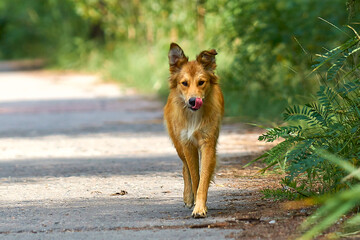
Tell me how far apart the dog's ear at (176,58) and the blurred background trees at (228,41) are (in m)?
0.93

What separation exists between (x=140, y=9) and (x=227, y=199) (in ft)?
66.8

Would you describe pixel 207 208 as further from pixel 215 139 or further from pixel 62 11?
pixel 62 11

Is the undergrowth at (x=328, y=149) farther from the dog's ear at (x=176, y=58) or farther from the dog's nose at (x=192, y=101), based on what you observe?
the dog's ear at (x=176, y=58)

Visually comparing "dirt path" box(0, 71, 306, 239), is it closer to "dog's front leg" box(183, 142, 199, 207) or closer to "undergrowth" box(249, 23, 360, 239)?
"dog's front leg" box(183, 142, 199, 207)

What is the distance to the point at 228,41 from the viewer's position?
14031 millimetres

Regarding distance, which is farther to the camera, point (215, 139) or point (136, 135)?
point (136, 135)

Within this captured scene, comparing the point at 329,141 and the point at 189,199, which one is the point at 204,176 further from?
the point at 329,141

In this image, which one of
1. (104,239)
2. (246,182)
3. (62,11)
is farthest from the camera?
(62,11)

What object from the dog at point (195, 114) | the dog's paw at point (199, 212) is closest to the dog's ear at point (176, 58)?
the dog at point (195, 114)

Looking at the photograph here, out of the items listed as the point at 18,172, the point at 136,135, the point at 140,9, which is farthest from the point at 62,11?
the point at 18,172

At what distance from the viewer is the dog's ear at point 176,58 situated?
6398mm

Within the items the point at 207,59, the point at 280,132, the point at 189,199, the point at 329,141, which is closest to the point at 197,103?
the point at 207,59

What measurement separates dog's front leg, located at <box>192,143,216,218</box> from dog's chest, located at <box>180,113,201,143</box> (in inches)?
6.2

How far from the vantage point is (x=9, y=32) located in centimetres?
5638
